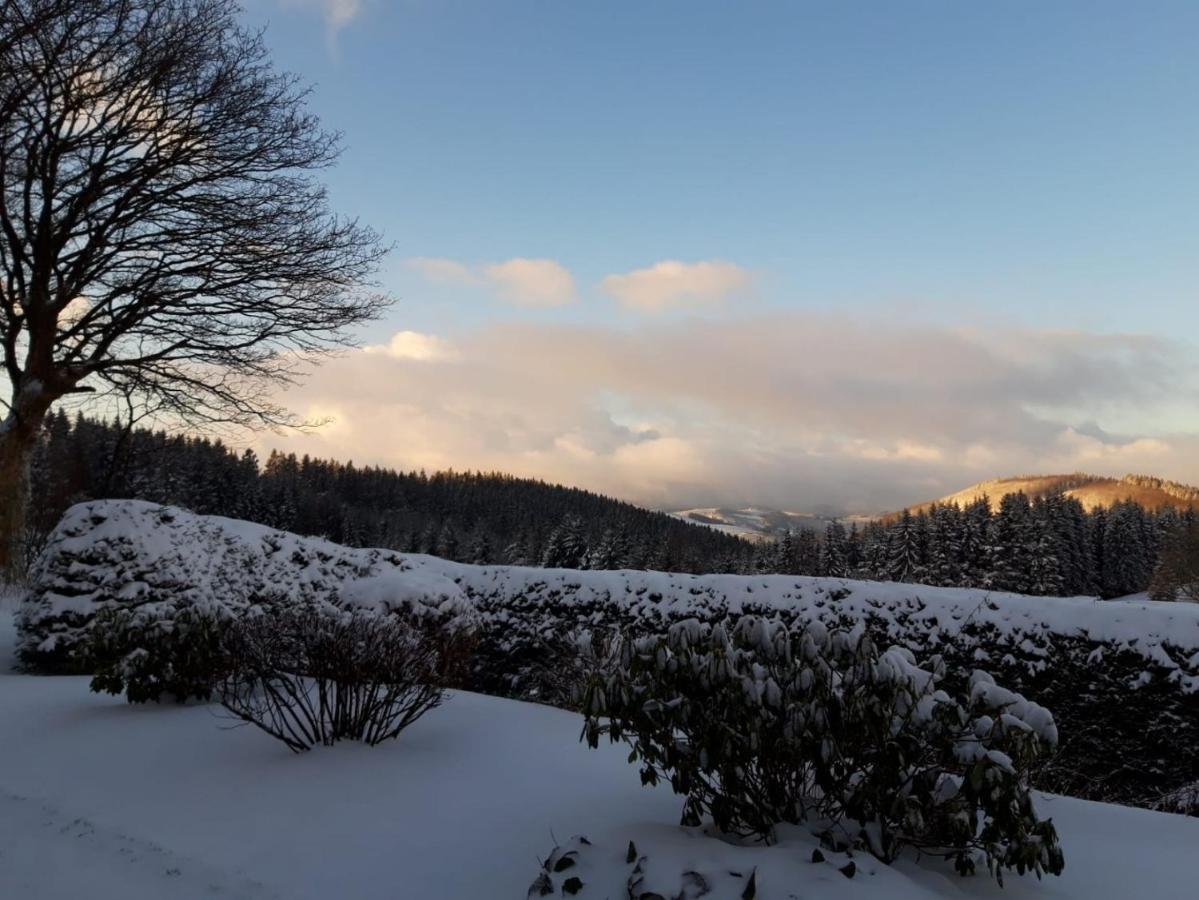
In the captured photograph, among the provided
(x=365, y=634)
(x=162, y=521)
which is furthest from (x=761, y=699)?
(x=162, y=521)

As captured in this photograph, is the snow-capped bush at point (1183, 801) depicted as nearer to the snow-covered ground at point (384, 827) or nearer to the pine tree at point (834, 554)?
the snow-covered ground at point (384, 827)

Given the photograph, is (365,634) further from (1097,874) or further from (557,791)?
(1097,874)

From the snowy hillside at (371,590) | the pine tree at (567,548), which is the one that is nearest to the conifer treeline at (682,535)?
the pine tree at (567,548)

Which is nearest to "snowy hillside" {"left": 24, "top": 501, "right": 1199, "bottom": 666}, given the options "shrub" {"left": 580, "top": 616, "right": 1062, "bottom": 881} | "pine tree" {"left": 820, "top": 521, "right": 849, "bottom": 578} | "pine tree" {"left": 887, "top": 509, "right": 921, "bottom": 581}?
"shrub" {"left": 580, "top": 616, "right": 1062, "bottom": 881}

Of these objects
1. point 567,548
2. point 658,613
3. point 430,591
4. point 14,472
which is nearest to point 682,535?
point 567,548

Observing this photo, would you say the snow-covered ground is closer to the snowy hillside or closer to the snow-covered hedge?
the snow-covered hedge

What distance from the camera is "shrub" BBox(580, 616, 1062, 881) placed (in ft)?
9.00

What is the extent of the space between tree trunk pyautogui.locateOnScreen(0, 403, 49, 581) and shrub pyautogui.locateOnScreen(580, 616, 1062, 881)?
1124 centimetres

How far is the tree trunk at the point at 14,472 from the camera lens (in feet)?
33.8

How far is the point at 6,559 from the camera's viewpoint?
420 inches

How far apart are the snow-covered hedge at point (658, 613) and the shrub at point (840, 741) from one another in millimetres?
3820

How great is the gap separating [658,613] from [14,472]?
989 cm

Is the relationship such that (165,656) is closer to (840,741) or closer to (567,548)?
(840,741)

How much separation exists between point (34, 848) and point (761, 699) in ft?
12.2
